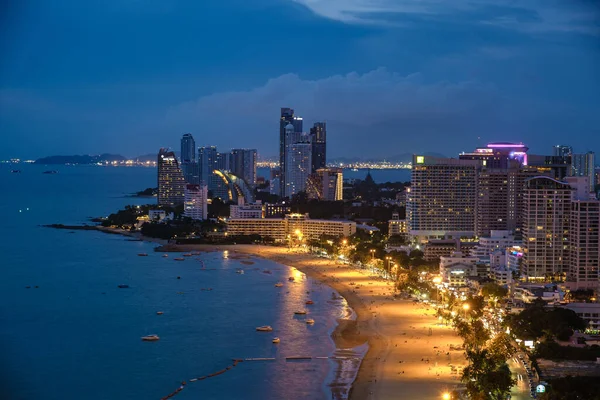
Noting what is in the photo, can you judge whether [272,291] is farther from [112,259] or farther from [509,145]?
[509,145]

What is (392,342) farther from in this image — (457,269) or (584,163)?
(584,163)

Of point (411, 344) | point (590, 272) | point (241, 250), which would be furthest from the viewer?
point (241, 250)

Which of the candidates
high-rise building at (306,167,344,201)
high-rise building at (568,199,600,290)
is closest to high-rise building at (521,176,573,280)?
→ high-rise building at (568,199,600,290)

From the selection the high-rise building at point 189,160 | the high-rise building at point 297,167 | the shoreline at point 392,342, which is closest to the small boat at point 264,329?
the shoreline at point 392,342

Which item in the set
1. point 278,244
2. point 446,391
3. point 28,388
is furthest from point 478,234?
point 28,388

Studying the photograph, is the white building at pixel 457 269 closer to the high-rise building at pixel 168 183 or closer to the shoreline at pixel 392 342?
the shoreline at pixel 392 342
